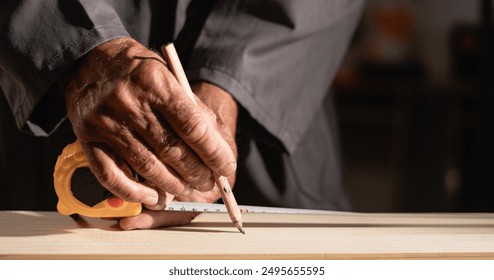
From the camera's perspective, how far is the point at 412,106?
7.30ft

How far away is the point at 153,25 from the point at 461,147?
5.39 feet

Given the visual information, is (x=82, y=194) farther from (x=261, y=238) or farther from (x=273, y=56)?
(x=273, y=56)

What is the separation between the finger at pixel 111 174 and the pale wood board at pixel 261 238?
0.04 m

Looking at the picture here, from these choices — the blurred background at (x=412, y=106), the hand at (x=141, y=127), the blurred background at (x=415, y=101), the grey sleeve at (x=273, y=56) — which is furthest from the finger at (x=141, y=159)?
the blurred background at (x=415, y=101)

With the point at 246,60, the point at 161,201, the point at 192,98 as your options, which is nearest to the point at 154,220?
the point at 161,201

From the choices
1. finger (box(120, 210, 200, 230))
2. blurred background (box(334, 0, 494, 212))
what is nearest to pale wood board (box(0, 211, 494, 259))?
finger (box(120, 210, 200, 230))

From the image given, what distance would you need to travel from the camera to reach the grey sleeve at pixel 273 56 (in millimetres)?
783

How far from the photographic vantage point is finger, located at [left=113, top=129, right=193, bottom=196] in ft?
2.01

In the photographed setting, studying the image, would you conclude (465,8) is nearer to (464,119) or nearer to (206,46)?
(464,119)

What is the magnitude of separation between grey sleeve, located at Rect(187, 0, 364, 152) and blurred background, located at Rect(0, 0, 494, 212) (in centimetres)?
97

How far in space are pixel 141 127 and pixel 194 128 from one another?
49 millimetres

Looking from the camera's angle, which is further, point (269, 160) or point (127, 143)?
point (269, 160)

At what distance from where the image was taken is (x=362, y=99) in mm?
2475
